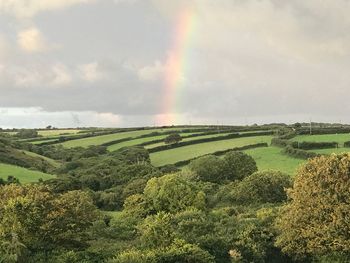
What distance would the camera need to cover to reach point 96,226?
6012 centimetres

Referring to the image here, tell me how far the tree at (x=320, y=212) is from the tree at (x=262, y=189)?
31.9m

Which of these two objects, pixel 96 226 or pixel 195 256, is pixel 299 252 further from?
pixel 96 226

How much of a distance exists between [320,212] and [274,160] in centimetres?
7374

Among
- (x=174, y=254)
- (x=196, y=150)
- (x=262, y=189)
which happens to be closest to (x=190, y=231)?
(x=174, y=254)

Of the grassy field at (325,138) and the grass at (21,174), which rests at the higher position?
the grassy field at (325,138)

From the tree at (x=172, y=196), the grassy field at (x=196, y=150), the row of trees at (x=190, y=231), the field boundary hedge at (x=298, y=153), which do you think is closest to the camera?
the row of trees at (x=190, y=231)

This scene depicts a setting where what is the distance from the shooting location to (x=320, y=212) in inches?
1939

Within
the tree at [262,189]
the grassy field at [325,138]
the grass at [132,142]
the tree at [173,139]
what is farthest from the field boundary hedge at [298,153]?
the grass at [132,142]

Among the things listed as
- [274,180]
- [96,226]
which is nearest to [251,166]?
[274,180]

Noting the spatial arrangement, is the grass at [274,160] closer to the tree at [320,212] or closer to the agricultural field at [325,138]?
the agricultural field at [325,138]

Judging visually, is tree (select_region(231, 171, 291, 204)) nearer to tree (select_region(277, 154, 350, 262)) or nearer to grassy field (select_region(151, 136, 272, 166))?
tree (select_region(277, 154, 350, 262))

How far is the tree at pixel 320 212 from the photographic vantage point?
1886 inches

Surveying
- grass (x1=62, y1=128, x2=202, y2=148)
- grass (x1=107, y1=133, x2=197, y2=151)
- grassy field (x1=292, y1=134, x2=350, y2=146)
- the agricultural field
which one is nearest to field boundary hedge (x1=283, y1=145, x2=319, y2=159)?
the agricultural field

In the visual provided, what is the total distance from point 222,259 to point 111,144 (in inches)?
5320
